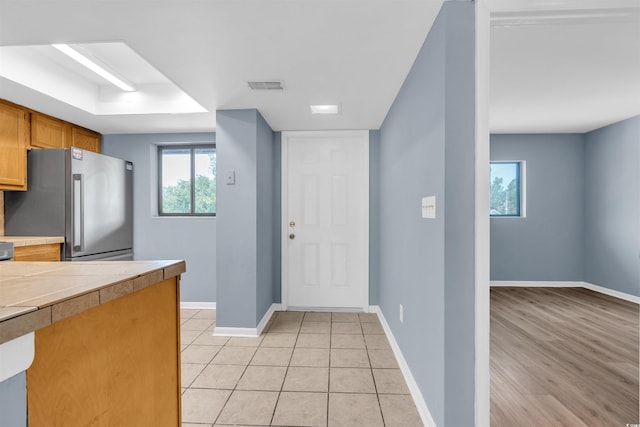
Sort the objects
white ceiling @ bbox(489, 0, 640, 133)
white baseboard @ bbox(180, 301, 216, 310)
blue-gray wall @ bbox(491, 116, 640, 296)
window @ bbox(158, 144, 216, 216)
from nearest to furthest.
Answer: white ceiling @ bbox(489, 0, 640, 133) → white baseboard @ bbox(180, 301, 216, 310) → window @ bbox(158, 144, 216, 216) → blue-gray wall @ bbox(491, 116, 640, 296)

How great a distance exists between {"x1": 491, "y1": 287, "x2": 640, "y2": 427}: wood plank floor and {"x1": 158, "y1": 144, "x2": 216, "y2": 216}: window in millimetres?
3441

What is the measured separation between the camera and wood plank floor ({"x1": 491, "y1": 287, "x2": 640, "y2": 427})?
175cm

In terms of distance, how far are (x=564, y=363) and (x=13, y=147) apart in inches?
195

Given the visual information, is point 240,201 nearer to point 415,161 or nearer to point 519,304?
point 415,161

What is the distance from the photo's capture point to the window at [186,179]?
3920 mm

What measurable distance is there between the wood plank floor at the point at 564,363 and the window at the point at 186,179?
11.3 feet

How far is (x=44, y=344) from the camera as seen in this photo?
691 mm

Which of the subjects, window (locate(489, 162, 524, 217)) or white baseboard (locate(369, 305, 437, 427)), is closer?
white baseboard (locate(369, 305, 437, 427))

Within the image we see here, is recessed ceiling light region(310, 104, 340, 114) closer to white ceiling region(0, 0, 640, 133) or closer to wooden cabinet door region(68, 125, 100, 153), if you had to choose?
white ceiling region(0, 0, 640, 133)

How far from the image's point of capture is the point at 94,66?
2.50 meters

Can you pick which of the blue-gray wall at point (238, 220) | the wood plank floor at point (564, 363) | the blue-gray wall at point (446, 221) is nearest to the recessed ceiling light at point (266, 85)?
the blue-gray wall at point (238, 220)

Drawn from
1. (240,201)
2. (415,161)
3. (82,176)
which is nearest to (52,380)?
(415,161)

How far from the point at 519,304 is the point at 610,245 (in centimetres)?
167

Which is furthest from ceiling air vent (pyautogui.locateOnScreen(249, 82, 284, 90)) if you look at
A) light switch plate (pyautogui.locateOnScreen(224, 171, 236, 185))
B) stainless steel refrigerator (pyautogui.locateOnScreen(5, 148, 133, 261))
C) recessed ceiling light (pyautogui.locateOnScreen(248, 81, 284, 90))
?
stainless steel refrigerator (pyautogui.locateOnScreen(5, 148, 133, 261))
